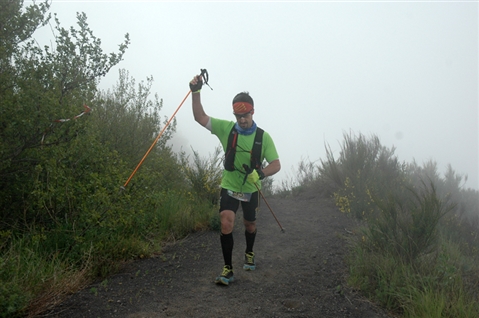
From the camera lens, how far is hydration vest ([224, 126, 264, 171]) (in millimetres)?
4801

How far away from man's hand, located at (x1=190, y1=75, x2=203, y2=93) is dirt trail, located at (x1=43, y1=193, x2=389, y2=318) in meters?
2.15

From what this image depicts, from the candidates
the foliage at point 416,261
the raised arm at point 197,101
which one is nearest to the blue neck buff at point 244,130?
the raised arm at point 197,101

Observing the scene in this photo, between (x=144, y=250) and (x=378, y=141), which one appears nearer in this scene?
(x=144, y=250)

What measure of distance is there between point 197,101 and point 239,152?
2.46 ft

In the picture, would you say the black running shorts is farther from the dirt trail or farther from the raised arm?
the raised arm

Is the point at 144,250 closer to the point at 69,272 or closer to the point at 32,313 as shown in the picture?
the point at 69,272

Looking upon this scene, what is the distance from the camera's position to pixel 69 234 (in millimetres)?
4812

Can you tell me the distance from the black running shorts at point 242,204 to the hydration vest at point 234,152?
32 centimetres

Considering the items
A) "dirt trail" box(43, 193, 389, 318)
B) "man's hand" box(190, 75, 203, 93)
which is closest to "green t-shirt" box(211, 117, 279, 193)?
"man's hand" box(190, 75, 203, 93)

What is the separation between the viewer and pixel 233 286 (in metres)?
4.68

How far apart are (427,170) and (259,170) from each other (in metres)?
10.1

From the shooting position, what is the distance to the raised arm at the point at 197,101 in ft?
15.7

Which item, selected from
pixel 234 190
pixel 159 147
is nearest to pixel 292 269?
pixel 234 190

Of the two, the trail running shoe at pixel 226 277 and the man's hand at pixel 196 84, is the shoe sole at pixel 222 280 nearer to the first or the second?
the trail running shoe at pixel 226 277
